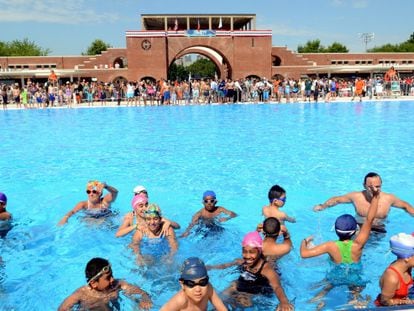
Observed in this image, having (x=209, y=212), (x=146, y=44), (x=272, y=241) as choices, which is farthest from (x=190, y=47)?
(x=272, y=241)

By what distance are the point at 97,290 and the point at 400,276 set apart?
250 centimetres

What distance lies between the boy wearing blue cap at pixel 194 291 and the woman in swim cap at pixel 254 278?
58cm

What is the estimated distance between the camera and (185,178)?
9.39 meters

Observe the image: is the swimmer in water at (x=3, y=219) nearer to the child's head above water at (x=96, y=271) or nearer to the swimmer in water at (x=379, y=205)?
the child's head above water at (x=96, y=271)

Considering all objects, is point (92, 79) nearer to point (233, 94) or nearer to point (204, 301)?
point (233, 94)

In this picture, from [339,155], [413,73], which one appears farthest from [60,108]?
[413,73]

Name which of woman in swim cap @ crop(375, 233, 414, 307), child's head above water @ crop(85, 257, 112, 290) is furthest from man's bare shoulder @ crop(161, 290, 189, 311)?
woman in swim cap @ crop(375, 233, 414, 307)

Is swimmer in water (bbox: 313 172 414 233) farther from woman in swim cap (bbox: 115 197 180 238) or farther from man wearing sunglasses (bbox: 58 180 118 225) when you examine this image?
man wearing sunglasses (bbox: 58 180 118 225)

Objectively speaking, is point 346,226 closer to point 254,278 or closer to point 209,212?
point 254,278

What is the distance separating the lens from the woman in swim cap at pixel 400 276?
337cm

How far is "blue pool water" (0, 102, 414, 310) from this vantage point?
4.88 metres

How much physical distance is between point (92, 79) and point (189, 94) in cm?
1349

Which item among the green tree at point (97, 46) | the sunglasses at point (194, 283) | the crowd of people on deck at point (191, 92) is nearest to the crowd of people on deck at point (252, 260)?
the sunglasses at point (194, 283)

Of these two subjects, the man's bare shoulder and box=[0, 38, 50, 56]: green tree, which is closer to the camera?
the man's bare shoulder
